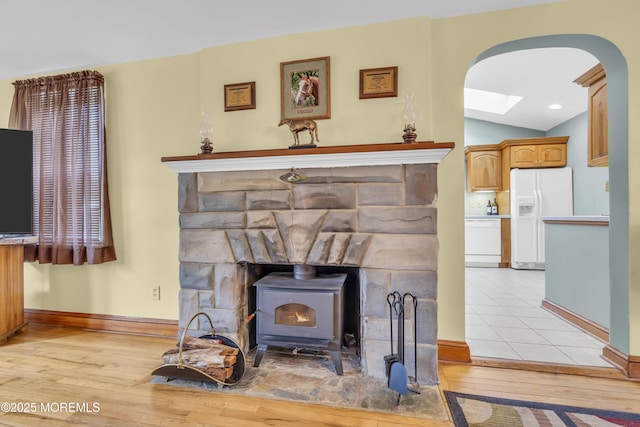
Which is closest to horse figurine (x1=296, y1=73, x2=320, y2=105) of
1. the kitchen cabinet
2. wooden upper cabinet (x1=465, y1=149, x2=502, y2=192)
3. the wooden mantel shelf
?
the wooden mantel shelf

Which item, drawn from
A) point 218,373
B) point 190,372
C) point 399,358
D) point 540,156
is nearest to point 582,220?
point 399,358

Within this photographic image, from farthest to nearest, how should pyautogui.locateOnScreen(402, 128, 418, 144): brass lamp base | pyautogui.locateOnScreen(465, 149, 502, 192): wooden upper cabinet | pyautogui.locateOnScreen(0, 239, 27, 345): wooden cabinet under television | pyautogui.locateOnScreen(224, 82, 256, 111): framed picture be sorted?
pyautogui.locateOnScreen(465, 149, 502, 192): wooden upper cabinet < pyautogui.locateOnScreen(0, 239, 27, 345): wooden cabinet under television < pyautogui.locateOnScreen(224, 82, 256, 111): framed picture < pyautogui.locateOnScreen(402, 128, 418, 144): brass lamp base

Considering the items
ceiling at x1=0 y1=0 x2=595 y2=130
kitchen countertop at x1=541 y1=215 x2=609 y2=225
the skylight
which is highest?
the skylight

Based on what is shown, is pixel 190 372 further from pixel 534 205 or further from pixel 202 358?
pixel 534 205

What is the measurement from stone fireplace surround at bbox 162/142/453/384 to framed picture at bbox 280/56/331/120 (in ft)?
1.64

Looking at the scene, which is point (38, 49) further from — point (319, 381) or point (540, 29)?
point (540, 29)

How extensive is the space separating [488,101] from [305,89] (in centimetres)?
430

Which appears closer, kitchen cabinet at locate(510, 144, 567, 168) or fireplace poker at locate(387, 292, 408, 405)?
fireplace poker at locate(387, 292, 408, 405)

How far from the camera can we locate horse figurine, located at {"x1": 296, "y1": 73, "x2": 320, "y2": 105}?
2141 mm

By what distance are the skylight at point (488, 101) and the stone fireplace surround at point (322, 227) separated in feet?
13.1

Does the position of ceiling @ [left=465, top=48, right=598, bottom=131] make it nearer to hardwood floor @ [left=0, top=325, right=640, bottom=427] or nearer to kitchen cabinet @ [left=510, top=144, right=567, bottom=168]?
kitchen cabinet @ [left=510, top=144, right=567, bottom=168]

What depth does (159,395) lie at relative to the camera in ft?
5.53

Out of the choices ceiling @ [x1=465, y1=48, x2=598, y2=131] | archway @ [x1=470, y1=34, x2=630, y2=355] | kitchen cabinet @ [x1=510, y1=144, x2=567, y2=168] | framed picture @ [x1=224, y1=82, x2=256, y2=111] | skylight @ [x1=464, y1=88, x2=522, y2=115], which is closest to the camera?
archway @ [x1=470, y1=34, x2=630, y2=355]

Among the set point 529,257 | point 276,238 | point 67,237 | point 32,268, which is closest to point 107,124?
point 67,237
